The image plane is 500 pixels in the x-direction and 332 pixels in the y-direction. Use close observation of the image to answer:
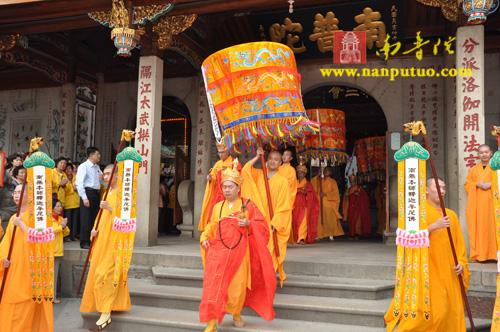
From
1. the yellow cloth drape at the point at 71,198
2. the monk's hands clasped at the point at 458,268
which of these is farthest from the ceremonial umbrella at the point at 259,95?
the yellow cloth drape at the point at 71,198

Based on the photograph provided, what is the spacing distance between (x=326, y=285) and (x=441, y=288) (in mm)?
1441

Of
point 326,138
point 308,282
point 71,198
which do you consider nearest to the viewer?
point 308,282

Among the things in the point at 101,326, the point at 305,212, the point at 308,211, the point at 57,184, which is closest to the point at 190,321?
the point at 101,326

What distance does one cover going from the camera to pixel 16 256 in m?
3.82

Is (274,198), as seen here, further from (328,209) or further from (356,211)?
(356,211)

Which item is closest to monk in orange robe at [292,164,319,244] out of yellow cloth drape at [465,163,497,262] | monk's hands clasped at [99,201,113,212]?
yellow cloth drape at [465,163,497,262]

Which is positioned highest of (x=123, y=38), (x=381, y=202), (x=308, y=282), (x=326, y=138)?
(x=123, y=38)

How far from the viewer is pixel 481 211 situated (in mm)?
5422

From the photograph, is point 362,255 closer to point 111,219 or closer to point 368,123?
point 111,219

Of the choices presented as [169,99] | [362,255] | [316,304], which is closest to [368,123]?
[169,99]

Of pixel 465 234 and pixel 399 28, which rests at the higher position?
pixel 399 28

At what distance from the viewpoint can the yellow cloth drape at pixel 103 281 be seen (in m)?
4.24

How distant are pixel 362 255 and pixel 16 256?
4.11 metres

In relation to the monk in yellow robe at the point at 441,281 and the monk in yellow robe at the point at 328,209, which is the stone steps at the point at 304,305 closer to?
the monk in yellow robe at the point at 441,281
